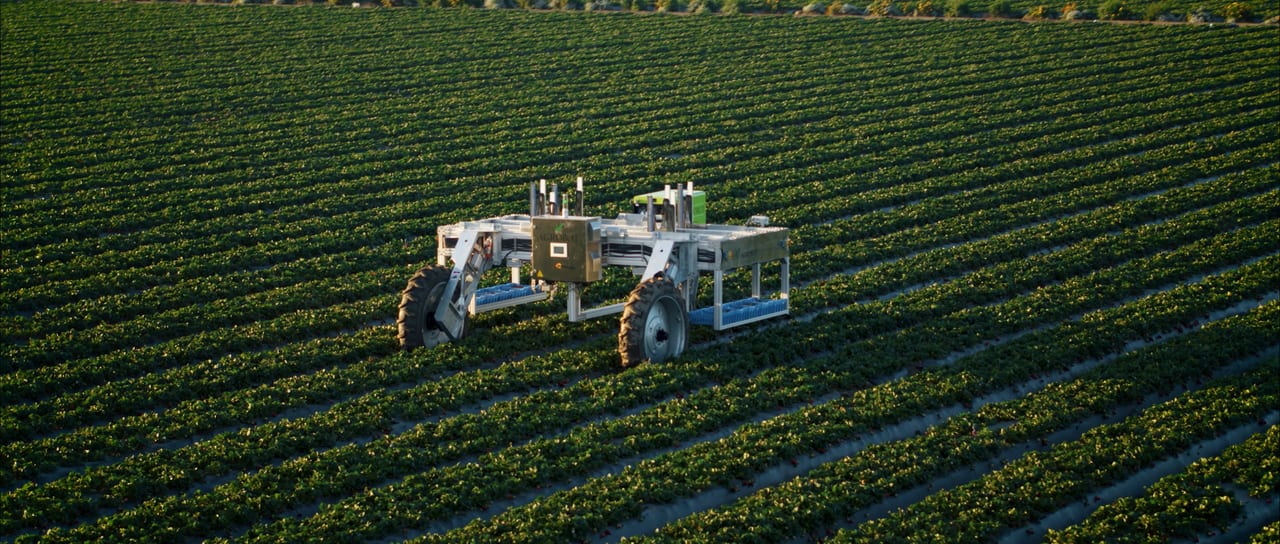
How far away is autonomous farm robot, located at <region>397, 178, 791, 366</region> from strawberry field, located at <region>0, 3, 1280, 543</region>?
427 mm

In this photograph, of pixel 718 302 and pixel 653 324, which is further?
pixel 718 302

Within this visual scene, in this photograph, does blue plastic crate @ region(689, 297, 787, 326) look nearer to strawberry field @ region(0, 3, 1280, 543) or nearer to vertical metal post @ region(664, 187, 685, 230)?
strawberry field @ region(0, 3, 1280, 543)

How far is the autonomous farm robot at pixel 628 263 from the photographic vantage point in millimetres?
19141

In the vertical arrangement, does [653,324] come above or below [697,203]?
below

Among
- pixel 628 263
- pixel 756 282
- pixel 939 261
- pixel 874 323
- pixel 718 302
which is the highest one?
pixel 628 263

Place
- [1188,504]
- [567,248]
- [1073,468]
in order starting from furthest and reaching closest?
1. [567,248]
2. [1073,468]
3. [1188,504]

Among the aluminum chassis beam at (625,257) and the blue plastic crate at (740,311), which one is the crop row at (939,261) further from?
the aluminum chassis beam at (625,257)

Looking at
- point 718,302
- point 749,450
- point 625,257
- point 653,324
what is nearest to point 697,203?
point 625,257

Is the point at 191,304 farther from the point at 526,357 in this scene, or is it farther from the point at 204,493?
the point at 204,493

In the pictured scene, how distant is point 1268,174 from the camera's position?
1282 inches

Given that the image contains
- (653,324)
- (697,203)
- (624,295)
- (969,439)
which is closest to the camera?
(969,439)

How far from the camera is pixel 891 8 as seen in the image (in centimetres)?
6116

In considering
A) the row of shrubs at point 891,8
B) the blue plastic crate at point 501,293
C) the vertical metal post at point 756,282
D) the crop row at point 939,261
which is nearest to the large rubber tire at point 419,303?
the crop row at point 939,261

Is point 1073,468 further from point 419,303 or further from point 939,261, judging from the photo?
point 939,261
